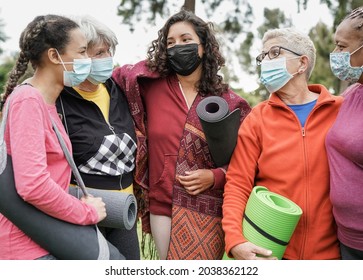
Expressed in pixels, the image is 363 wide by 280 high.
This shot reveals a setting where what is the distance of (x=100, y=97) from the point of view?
10.5ft

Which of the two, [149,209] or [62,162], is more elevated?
[62,162]

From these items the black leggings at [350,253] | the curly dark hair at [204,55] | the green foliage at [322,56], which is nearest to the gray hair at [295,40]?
the curly dark hair at [204,55]

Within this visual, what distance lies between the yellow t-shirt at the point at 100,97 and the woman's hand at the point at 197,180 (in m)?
0.64

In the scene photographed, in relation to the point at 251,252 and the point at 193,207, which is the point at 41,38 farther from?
the point at 251,252

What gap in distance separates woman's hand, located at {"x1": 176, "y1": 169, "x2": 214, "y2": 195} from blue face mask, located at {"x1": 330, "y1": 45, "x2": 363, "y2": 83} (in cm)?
101

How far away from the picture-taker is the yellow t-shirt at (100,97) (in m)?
3.11

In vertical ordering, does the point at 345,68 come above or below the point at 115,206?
above

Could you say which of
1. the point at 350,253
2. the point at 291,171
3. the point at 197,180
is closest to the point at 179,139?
the point at 197,180

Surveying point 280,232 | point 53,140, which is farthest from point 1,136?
point 280,232

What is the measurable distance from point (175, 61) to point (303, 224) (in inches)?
53.3

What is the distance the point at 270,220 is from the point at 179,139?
2.84 feet

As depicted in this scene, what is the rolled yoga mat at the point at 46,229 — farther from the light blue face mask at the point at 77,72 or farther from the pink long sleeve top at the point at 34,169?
the light blue face mask at the point at 77,72
